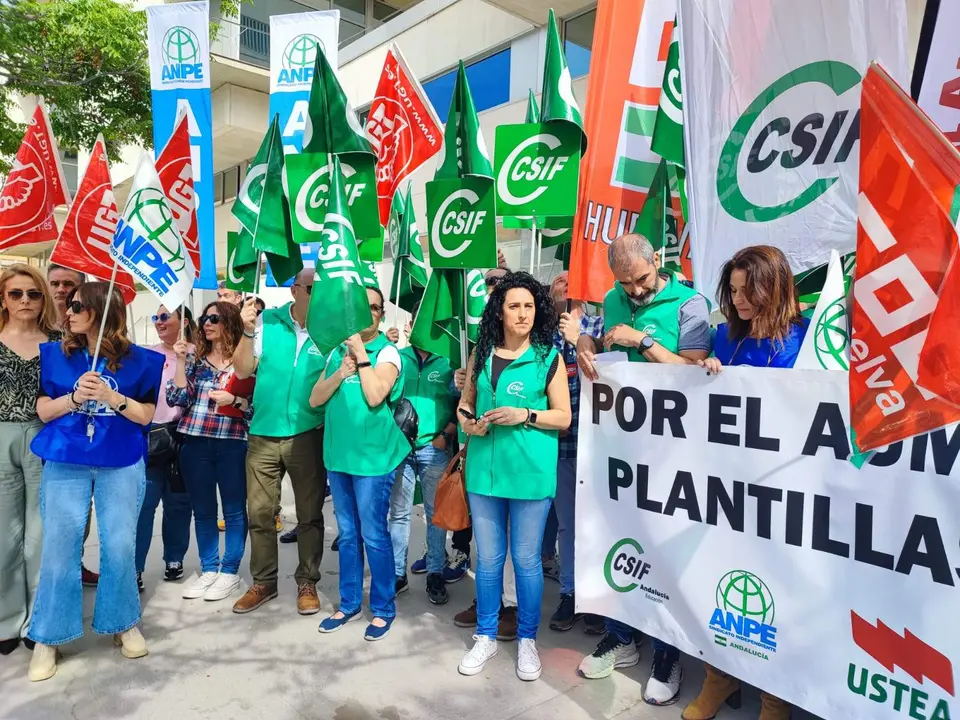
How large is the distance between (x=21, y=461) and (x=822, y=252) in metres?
4.06

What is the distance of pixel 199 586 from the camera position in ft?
15.2

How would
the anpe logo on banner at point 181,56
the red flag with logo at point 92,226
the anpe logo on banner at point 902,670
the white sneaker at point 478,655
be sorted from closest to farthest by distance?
the anpe logo on banner at point 902,670
the white sneaker at point 478,655
the red flag with logo at point 92,226
the anpe logo on banner at point 181,56

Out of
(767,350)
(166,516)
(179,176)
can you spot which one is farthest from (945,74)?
(166,516)

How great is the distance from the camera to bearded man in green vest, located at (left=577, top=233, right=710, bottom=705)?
10.9 ft

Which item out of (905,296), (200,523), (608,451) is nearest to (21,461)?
(200,523)

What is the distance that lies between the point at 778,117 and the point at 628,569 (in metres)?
2.22

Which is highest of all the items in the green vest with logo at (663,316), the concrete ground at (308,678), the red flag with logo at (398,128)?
the red flag with logo at (398,128)

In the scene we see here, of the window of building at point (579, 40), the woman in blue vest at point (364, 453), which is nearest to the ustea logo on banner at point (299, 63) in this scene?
Answer: the woman in blue vest at point (364, 453)

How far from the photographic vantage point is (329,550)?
5625mm

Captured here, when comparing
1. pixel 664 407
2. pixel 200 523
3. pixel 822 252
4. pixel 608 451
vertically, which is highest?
pixel 822 252

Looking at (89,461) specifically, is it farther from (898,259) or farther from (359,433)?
(898,259)

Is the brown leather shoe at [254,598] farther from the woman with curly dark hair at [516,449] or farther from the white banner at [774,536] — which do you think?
the white banner at [774,536]

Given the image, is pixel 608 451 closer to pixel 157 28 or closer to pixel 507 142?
pixel 507 142

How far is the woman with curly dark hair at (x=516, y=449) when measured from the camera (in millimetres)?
3482
